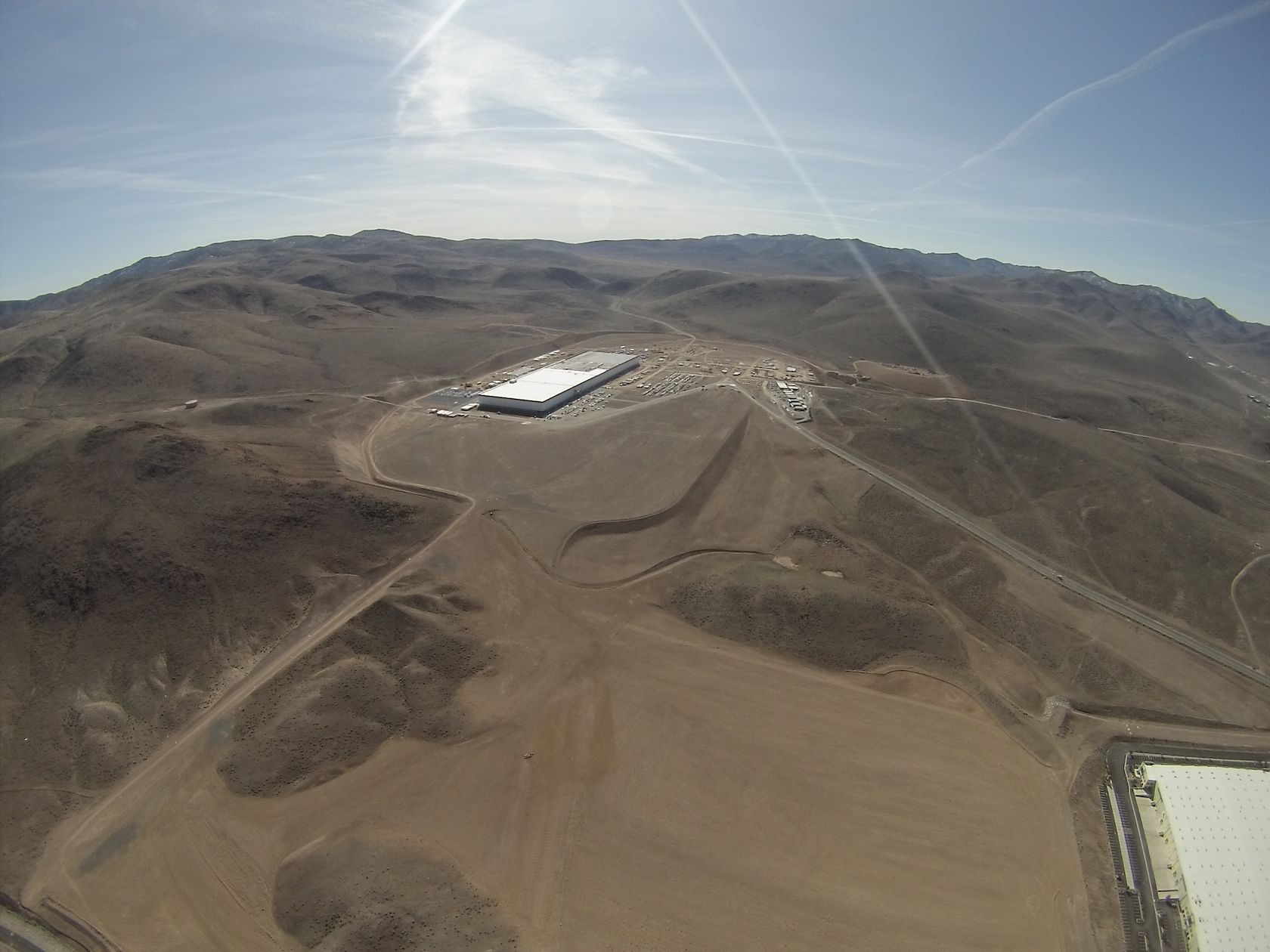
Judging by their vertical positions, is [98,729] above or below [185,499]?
below

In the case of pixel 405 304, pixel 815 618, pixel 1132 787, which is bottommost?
pixel 1132 787

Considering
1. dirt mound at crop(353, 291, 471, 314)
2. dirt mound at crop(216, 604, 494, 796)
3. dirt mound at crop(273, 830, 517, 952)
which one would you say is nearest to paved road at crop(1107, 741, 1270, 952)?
dirt mound at crop(273, 830, 517, 952)

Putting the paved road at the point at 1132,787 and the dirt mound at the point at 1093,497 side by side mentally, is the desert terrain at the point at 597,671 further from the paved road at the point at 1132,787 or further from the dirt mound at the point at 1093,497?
the paved road at the point at 1132,787

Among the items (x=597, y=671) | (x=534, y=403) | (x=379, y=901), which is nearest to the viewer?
(x=379, y=901)

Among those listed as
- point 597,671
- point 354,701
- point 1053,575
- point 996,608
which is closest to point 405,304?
point 354,701

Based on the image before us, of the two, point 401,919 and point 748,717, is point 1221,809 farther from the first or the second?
point 401,919

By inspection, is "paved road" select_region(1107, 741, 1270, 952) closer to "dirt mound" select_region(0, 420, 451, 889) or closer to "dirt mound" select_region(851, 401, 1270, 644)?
"dirt mound" select_region(851, 401, 1270, 644)

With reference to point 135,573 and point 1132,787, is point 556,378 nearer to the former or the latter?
point 135,573

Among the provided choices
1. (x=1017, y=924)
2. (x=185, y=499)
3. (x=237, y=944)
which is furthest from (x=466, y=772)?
(x=185, y=499)
